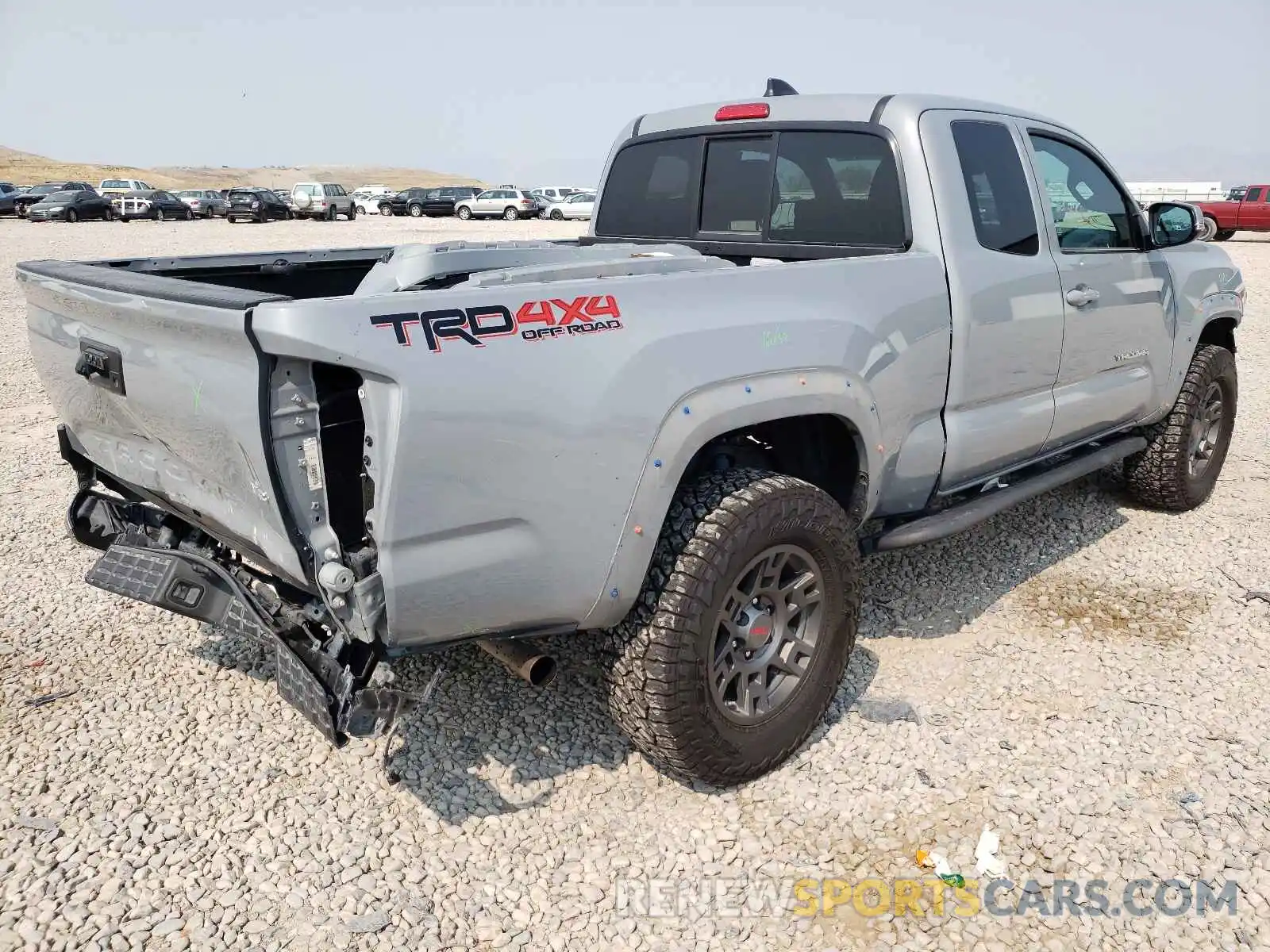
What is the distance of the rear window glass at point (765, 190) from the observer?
367 cm

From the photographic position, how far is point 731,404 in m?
2.74

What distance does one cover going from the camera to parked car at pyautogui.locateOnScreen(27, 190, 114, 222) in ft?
111

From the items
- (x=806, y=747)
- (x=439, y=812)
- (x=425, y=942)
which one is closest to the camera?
(x=425, y=942)

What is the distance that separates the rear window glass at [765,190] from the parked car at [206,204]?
40117 millimetres

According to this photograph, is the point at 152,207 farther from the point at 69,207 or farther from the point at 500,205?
the point at 500,205

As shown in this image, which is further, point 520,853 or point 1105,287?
point 1105,287

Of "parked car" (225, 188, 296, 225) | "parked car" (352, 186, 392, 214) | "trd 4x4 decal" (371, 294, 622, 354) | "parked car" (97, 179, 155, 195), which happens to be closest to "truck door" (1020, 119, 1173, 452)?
"trd 4x4 decal" (371, 294, 622, 354)

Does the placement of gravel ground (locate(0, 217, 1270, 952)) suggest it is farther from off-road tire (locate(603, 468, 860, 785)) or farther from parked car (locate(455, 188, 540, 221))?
parked car (locate(455, 188, 540, 221))

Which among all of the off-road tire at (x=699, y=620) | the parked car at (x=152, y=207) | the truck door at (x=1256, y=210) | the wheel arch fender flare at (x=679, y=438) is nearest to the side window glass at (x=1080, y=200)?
the wheel arch fender flare at (x=679, y=438)

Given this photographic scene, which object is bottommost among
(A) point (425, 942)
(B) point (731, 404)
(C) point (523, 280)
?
(A) point (425, 942)

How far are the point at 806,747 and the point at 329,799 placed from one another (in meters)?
1.54

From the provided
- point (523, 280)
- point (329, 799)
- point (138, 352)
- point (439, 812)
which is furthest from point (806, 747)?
point (138, 352)

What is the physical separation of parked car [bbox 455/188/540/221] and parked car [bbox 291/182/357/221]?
5.54m

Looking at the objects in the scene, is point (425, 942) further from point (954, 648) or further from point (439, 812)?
point (954, 648)
